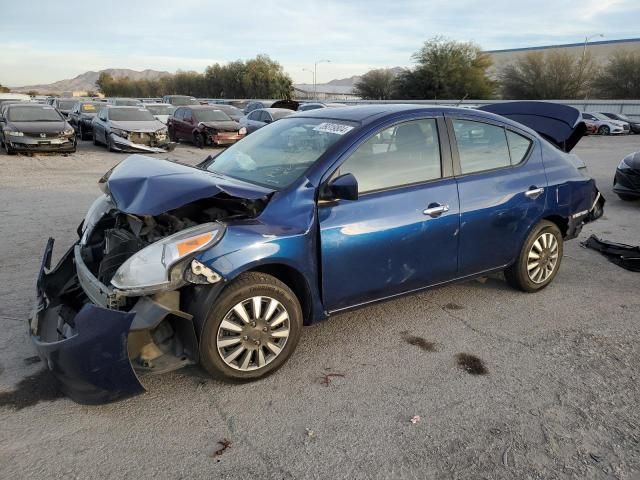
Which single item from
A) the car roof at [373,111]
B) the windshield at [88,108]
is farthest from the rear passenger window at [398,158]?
the windshield at [88,108]

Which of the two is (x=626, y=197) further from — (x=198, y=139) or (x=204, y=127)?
(x=198, y=139)

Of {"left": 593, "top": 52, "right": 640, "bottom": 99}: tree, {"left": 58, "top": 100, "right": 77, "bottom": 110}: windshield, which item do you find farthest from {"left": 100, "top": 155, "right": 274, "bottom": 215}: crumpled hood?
{"left": 593, "top": 52, "right": 640, "bottom": 99}: tree

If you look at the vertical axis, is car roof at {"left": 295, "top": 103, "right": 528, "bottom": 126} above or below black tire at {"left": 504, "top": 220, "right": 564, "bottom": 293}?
above

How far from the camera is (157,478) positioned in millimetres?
2412

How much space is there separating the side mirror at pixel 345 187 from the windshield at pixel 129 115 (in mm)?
14815

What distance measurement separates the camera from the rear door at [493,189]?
4.04 m

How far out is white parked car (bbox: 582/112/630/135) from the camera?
2862cm

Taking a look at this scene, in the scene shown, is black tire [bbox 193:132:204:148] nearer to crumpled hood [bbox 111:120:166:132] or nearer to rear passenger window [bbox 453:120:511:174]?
crumpled hood [bbox 111:120:166:132]

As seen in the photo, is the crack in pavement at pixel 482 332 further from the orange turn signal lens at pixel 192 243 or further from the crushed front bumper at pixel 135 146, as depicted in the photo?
the crushed front bumper at pixel 135 146

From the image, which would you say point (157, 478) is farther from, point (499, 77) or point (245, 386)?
point (499, 77)

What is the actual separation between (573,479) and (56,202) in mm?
8417

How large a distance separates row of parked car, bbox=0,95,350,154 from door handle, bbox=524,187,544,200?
28.4 ft

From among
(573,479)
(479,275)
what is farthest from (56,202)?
(573,479)

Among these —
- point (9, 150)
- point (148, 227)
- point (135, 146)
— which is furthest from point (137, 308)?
point (9, 150)
